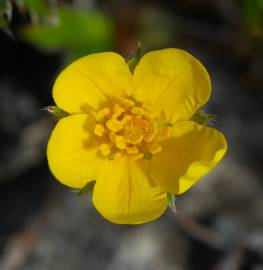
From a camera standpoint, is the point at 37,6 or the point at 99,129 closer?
the point at 99,129

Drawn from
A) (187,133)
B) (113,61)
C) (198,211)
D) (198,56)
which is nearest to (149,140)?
(187,133)

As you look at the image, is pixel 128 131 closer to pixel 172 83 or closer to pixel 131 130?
pixel 131 130

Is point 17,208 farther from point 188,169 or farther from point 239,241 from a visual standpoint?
point 188,169

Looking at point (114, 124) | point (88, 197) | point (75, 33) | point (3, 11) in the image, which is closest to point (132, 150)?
point (114, 124)

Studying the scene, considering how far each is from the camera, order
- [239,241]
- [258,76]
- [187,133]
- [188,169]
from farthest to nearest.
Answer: [258,76]
[239,241]
[187,133]
[188,169]

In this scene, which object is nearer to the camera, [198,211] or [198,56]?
[198,211]

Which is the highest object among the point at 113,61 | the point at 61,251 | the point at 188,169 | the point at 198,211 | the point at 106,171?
the point at 113,61

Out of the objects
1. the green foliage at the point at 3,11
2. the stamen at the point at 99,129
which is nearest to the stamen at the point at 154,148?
the stamen at the point at 99,129

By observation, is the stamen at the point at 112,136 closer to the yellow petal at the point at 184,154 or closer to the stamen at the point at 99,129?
the stamen at the point at 99,129
